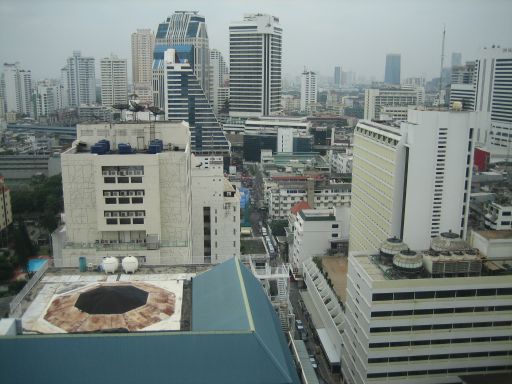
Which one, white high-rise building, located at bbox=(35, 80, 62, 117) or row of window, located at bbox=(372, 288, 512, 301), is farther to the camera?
white high-rise building, located at bbox=(35, 80, 62, 117)

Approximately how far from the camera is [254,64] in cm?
3731

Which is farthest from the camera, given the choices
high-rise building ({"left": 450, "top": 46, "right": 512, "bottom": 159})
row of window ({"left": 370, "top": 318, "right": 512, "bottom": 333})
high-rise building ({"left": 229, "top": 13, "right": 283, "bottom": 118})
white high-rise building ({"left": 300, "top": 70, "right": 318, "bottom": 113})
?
white high-rise building ({"left": 300, "top": 70, "right": 318, "bottom": 113})

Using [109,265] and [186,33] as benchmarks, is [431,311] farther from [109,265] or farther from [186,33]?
[186,33]

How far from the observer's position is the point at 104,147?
8859mm

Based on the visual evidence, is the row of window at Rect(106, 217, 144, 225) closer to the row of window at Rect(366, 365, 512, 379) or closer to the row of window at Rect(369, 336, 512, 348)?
the row of window at Rect(369, 336, 512, 348)

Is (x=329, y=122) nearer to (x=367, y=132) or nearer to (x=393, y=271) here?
(x=367, y=132)

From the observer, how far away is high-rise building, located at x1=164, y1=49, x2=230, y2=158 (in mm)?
28281

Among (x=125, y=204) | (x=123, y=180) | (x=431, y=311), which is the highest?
(x=123, y=180)

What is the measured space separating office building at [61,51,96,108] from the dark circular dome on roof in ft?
166

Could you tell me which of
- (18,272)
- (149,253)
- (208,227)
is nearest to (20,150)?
(18,272)

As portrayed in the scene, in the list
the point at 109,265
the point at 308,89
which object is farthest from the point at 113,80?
the point at 109,265

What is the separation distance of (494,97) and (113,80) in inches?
1315

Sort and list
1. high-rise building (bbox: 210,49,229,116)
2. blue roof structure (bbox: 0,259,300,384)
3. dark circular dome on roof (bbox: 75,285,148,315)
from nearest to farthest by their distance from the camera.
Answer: blue roof structure (bbox: 0,259,300,384) → dark circular dome on roof (bbox: 75,285,148,315) → high-rise building (bbox: 210,49,229,116)

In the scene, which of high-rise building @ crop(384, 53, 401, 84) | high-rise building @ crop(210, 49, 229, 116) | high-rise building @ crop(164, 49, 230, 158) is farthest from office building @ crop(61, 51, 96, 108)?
high-rise building @ crop(384, 53, 401, 84)
